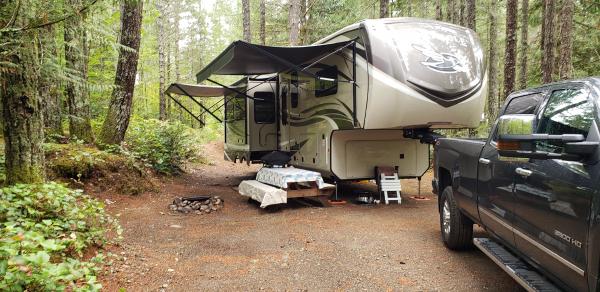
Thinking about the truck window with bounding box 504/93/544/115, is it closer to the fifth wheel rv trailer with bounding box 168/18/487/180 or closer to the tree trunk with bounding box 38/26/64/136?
the fifth wheel rv trailer with bounding box 168/18/487/180

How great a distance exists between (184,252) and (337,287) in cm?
216

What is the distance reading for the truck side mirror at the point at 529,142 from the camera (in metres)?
2.33

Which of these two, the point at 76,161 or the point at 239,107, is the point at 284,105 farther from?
the point at 76,161

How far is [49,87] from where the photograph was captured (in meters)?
7.65

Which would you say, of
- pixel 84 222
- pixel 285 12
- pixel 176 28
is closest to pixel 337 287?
pixel 84 222

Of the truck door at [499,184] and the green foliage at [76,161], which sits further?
the green foliage at [76,161]

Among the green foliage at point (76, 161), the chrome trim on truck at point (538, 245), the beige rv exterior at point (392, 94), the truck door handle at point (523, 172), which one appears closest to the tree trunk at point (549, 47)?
the beige rv exterior at point (392, 94)

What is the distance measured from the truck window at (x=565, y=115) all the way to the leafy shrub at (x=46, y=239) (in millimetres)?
3380

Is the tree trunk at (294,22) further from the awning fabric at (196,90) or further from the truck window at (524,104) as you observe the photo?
the truck window at (524,104)

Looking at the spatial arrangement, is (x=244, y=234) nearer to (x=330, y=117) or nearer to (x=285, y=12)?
(x=330, y=117)

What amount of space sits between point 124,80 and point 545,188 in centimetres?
910

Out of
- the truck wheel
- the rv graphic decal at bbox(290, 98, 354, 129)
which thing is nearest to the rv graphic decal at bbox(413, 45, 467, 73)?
the rv graphic decal at bbox(290, 98, 354, 129)

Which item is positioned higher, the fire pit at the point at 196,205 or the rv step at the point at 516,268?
the rv step at the point at 516,268

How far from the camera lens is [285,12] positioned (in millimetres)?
20969
